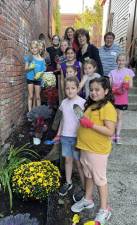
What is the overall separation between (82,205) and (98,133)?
85cm

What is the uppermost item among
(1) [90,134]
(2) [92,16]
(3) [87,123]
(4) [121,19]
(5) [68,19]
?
(5) [68,19]

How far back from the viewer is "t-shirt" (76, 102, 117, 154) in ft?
9.33

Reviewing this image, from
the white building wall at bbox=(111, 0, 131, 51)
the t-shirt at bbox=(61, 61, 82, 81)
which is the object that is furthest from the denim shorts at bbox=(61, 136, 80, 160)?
the white building wall at bbox=(111, 0, 131, 51)

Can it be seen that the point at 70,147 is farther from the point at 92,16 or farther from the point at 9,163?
the point at 92,16

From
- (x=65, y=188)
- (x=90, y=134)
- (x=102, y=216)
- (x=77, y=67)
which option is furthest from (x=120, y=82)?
(x=102, y=216)

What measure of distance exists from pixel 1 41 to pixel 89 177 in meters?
2.51

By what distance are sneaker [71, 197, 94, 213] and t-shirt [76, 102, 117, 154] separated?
64 cm

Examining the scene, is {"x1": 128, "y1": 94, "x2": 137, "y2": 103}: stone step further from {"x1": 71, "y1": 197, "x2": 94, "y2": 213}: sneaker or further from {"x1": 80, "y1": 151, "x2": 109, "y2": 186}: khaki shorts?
{"x1": 80, "y1": 151, "x2": 109, "y2": 186}: khaki shorts

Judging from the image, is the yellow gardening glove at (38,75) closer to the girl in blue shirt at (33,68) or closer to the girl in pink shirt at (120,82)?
the girl in blue shirt at (33,68)

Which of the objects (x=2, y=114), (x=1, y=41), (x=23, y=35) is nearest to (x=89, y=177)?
(x=2, y=114)

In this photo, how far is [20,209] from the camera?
3.34 meters

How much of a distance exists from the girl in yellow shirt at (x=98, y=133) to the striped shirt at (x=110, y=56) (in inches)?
90.8

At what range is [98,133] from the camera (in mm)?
2891

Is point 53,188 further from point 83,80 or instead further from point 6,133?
point 6,133
